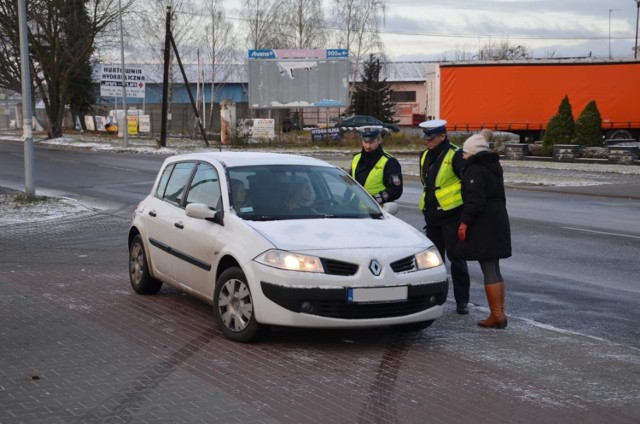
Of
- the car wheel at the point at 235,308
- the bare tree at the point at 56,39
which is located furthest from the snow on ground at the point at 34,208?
the bare tree at the point at 56,39

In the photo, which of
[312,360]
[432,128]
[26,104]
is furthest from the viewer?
[26,104]

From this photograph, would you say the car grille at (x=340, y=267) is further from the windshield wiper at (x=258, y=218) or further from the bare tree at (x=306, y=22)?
the bare tree at (x=306, y=22)

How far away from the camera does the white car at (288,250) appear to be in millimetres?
7004

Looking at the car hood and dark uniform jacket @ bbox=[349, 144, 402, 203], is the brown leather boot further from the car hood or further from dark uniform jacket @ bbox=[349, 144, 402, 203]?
dark uniform jacket @ bbox=[349, 144, 402, 203]

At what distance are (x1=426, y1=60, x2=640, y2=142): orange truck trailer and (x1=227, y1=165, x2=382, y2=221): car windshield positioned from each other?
35.4 meters

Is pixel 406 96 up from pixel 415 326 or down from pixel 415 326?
up

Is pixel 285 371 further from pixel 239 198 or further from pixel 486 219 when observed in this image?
pixel 486 219

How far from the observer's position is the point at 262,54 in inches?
2042

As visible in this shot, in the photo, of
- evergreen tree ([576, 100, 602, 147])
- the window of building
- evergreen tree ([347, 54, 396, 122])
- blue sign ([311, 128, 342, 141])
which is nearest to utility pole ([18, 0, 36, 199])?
evergreen tree ([576, 100, 602, 147])

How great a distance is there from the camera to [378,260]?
7.07m

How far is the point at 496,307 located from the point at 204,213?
2.59 meters

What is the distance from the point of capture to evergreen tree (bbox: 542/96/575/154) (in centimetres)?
3675

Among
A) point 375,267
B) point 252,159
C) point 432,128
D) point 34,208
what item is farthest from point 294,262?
point 34,208

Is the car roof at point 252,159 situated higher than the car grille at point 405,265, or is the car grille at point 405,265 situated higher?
the car roof at point 252,159
